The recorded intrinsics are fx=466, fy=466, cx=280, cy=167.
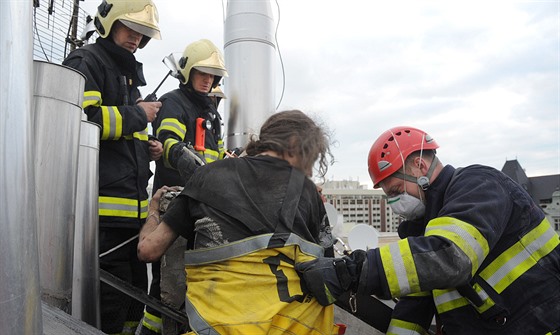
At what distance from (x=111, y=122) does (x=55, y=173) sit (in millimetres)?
1021

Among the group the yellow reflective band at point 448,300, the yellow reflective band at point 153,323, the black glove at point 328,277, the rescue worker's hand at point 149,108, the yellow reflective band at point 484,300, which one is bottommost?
the yellow reflective band at point 153,323

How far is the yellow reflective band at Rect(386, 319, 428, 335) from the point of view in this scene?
2.63 metres

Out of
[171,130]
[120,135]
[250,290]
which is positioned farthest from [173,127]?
[250,290]

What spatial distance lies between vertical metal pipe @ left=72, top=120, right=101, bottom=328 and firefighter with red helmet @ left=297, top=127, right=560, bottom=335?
1.03 meters

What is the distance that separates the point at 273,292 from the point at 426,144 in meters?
1.31

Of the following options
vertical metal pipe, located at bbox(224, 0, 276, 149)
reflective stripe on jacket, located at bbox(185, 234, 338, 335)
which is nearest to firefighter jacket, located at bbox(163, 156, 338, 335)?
reflective stripe on jacket, located at bbox(185, 234, 338, 335)

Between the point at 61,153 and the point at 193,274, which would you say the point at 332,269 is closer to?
the point at 193,274

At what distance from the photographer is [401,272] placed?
1.92m

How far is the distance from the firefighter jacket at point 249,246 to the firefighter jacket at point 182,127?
140 centimetres

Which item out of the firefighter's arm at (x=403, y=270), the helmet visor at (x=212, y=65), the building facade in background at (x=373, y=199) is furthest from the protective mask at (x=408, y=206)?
the building facade in background at (x=373, y=199)

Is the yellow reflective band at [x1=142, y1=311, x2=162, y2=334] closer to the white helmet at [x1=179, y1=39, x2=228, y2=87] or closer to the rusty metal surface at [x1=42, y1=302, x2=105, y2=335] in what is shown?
the rusty metal surface at [x1=42, y1=302, x2=105, y2=335]

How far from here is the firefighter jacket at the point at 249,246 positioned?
1.71 m

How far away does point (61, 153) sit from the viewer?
6.01 ft

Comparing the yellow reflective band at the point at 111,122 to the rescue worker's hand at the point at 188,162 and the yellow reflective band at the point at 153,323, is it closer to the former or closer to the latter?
the rescue worker's hand at the point at 188,162
